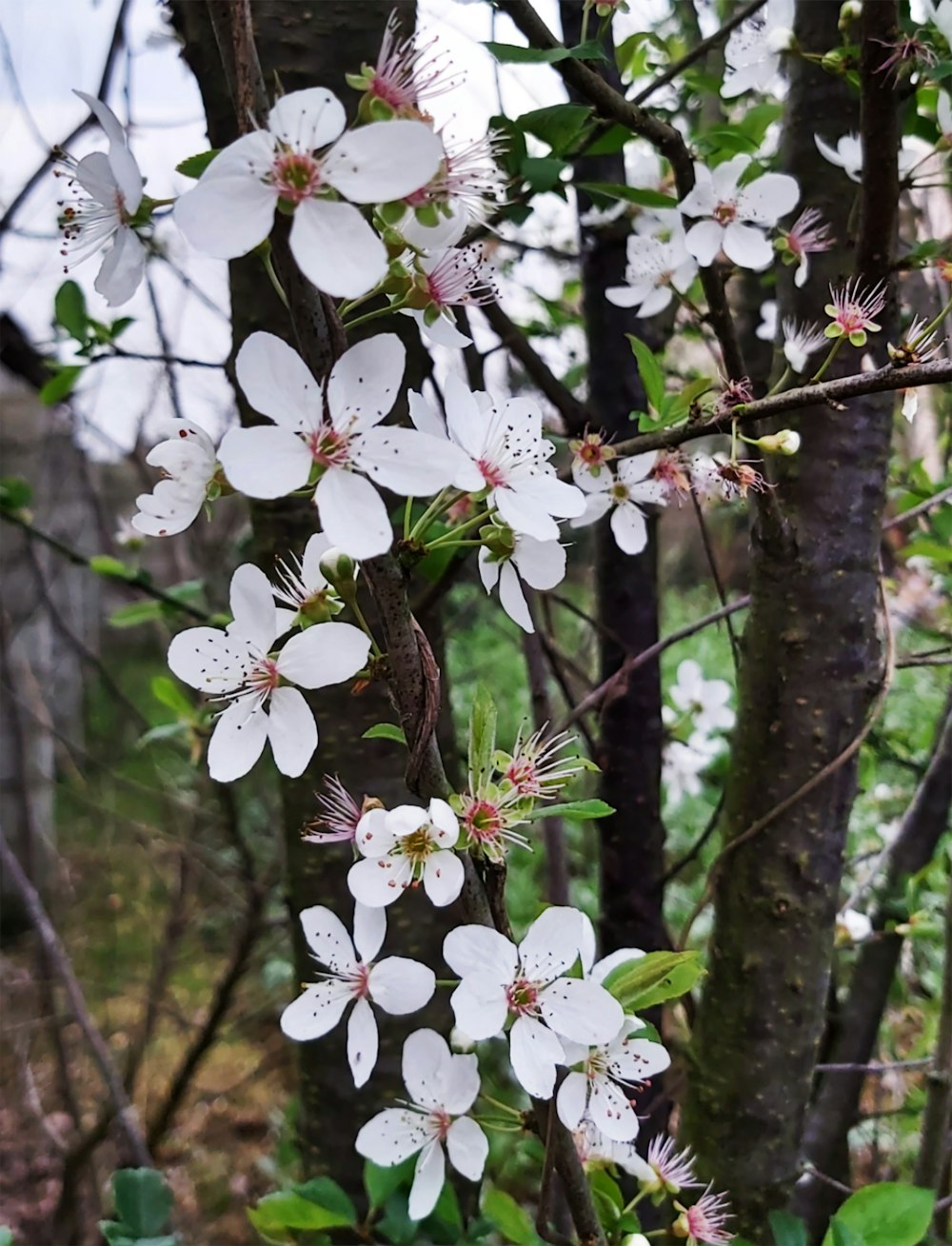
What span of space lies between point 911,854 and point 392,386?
0.88m

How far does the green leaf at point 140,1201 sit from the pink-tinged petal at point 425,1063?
22cm

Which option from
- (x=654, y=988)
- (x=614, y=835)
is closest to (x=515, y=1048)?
(x=654, y=988)

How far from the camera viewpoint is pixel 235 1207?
75.5 inches

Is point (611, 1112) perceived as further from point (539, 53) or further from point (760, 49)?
point (760, 49)

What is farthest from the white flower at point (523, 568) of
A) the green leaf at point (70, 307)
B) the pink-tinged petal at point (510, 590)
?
the green leaf at point (70, 307)

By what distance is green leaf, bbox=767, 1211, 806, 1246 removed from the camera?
0.56 m

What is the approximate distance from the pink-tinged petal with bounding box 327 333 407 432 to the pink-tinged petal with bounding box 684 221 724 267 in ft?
1.24

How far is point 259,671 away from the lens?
1.23 ft

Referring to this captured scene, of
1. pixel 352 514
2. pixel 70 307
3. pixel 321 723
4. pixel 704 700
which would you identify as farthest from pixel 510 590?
pixel 704 700

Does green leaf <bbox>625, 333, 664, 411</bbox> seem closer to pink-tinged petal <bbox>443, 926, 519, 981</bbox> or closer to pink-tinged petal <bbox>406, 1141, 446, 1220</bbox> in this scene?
pink-tinged petal <bbox>443, 926, 519, 981</bbox>

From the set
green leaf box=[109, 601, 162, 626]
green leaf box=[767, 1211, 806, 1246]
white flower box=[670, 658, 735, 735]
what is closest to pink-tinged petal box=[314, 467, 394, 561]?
green leaf box=[767, 1211, 806, 1246]

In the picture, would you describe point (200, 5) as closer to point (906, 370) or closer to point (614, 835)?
point (906, 370)

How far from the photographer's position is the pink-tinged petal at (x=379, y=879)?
360 millimetres

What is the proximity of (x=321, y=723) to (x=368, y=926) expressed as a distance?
29 cm
